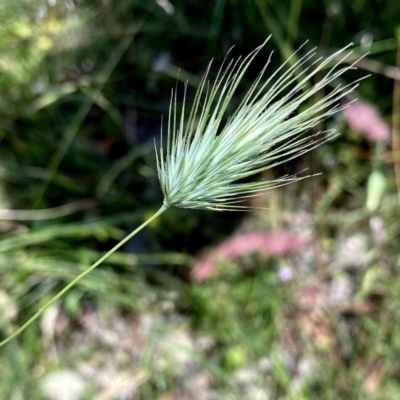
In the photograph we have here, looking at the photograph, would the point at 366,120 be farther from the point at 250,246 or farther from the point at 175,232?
the point at 175,232

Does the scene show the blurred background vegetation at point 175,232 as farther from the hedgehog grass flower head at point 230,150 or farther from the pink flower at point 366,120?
the hedgehog grass flower head at point 230,150

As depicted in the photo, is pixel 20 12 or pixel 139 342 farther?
pixel 139 342

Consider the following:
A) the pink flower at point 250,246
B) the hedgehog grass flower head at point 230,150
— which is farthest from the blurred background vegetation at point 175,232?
the hedgehog grass flower head at point 230,150

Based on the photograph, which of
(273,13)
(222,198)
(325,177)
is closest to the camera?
(222,198)

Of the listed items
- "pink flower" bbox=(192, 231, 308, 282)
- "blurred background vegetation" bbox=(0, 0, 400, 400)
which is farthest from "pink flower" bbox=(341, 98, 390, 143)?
"pink flower" bbox=(192, 231, 308, 282)

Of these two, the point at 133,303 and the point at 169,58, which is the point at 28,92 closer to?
the point at 169,58

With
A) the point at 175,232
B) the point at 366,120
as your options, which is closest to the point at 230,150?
the point at 366,120

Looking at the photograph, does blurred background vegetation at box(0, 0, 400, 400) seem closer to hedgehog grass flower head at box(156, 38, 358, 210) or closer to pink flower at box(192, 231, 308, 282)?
pink flower at box(192, 231, 308, 282)

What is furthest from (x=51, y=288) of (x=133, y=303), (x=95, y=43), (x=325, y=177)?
(x=325, y=177)
